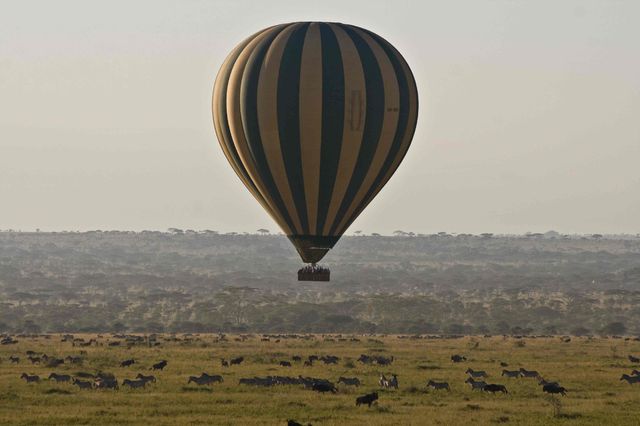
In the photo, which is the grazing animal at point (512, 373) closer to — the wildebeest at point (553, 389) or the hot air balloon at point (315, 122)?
the wildebeest at point (553, 389)

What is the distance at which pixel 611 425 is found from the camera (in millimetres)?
45969

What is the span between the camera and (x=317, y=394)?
176 ft

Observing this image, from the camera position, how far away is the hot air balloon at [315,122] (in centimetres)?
5388

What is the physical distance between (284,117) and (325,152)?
84.7 inches

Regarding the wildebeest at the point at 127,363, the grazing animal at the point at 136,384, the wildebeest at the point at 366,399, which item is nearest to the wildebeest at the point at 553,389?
the wildebeest at the point at 366,399

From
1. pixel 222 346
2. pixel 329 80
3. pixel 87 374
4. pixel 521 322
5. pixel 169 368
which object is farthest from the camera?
pixel 521 322

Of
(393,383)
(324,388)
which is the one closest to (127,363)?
(324,388)

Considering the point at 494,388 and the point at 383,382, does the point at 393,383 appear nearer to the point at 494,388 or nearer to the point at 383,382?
the point at 383,382

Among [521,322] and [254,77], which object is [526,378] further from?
[521,322]

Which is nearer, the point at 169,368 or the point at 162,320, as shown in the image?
the point at 169,368

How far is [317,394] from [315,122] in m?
10.8

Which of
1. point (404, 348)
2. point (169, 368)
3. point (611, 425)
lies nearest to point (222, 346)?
point (404, 348)

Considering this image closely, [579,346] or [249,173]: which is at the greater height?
[249,173]

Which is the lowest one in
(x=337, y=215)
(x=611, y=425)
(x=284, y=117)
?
(x=611, y=425)
